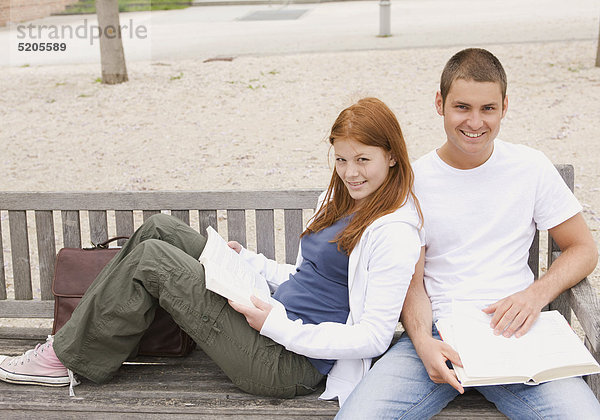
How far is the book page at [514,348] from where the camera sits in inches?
96.3

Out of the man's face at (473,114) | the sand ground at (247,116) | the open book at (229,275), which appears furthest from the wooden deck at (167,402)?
the sand ground at (247,116)

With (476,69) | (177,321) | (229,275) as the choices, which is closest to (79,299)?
(177,321)

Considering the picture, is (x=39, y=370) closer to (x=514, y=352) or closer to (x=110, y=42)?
(x=514, y=352)

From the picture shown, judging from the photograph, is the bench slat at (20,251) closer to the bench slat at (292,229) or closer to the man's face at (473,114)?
the bench slat at (292,229)

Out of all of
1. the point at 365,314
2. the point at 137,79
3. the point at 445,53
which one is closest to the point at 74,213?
the point at 365,314

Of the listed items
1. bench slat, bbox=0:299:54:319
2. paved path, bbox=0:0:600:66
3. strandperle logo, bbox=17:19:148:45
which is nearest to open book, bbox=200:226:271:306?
bench slat, bbox=0:299:54:319

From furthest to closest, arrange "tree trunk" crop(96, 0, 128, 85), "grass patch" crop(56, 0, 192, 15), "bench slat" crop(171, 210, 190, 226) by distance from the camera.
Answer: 1. "grass patch" crop(56, 0, 192, 15)
2. "tree trunk" crop(96, 0, 128, 85)
3. "bench slat" crop(171, 210, 190, 226)

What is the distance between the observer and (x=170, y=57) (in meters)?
14.0

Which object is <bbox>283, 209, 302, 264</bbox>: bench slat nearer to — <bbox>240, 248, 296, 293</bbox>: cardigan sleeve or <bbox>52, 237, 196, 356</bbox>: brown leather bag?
<bbox>240, 248, 296, 293</bbox>: cardigan sleeve

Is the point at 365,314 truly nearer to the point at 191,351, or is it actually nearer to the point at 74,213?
the point at 191,351

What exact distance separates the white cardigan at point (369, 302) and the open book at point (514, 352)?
247 mm

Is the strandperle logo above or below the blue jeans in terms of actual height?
above

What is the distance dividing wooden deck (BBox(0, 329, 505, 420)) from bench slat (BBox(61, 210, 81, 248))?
0.85 metres

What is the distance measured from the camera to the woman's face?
276cm
